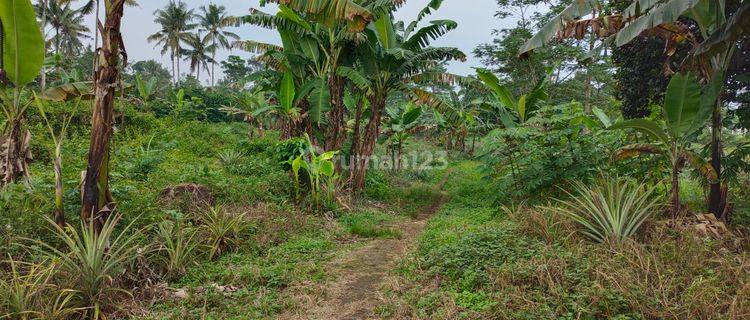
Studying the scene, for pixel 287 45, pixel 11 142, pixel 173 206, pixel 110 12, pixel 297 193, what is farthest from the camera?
pixel 287 45

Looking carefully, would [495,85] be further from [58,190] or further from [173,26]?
[173,26]

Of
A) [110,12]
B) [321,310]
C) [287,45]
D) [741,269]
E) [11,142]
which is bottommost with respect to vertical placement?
[321,310]

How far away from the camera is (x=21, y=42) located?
3920 millimetres

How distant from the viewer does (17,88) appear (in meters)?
4.18

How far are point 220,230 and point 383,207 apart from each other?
469 cm

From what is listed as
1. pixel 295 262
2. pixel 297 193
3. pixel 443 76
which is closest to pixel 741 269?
pixel 295 262

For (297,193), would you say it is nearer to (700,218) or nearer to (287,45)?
(287,45)

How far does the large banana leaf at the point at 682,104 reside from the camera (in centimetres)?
463

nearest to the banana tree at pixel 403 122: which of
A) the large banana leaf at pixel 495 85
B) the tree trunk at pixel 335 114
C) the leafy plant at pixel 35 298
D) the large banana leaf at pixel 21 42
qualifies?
the tree trunk at pixel 335 114

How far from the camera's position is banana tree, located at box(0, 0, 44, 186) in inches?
150

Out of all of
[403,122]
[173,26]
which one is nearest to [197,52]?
[173,26]

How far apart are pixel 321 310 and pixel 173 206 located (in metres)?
3.14

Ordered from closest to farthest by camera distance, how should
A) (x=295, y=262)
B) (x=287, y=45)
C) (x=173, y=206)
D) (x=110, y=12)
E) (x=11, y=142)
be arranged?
(x=110, y=12), (x=11, y=142), (x=295, y=262), (x=173, y=206), (x=287, y=45)

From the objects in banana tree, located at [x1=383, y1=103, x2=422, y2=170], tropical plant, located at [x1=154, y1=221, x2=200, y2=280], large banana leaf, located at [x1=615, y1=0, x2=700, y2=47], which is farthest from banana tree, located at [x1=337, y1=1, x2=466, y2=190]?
tropical plant, located at [x1=154, y1=221, x2=200, y2=280]
